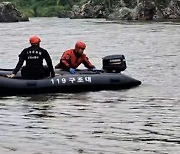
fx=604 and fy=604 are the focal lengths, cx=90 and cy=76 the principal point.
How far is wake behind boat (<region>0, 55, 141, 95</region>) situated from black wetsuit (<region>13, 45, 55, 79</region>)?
16 cm

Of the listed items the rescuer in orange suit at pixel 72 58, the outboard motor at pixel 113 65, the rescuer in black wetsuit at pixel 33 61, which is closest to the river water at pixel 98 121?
the rescuer in black wetsuit at pixel 33 61

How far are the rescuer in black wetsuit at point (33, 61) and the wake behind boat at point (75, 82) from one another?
156mm

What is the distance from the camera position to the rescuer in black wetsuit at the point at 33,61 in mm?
14086

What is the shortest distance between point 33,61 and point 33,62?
0.03 metres

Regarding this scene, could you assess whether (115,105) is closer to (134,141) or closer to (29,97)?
(29,97)

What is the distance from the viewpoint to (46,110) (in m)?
12.2

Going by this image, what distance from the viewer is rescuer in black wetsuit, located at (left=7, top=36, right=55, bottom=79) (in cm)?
1409

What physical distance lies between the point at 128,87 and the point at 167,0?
6456cm

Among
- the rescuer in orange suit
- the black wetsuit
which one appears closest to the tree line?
the rescuer in orange suit

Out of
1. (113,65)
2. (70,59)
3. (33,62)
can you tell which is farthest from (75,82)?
(113,65)

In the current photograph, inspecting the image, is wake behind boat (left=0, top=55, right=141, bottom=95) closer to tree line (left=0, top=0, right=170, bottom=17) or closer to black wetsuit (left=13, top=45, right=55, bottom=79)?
black wetsuit (left=13, top=45, right=55, bottom=79)

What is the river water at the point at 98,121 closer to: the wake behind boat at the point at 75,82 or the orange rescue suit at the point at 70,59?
the wake behind boat at the point at 75,82

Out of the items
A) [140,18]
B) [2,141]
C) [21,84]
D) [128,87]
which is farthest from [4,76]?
[140,18]

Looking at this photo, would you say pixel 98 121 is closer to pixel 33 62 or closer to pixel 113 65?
pixel 33 62
